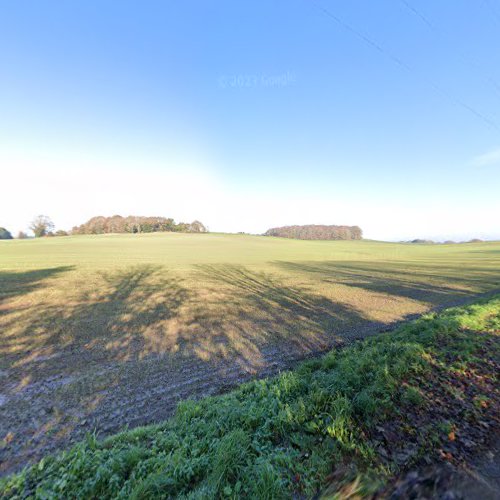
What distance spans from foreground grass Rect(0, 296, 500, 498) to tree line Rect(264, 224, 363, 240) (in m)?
151

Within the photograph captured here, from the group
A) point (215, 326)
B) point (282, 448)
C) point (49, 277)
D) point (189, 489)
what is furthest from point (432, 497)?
point (49, 277)

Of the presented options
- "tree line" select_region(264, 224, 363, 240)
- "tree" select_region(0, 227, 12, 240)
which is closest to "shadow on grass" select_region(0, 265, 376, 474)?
"tree line" select_region(264, 224, 363, 240)

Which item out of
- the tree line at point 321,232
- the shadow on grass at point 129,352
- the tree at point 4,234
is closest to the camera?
the shadow on grass at point 129,352

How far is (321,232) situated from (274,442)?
161m

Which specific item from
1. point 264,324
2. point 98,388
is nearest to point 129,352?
point 98,388

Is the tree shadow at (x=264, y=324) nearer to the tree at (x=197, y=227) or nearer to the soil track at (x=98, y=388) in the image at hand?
the soil track at (x=98, y=388)

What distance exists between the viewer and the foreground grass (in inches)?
110

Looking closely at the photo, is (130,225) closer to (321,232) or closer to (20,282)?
(321,232)

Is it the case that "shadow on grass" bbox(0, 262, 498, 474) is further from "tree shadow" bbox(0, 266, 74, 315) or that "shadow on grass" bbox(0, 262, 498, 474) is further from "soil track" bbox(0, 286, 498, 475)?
"tree shadow" bbox(0, 266, 74, 315)

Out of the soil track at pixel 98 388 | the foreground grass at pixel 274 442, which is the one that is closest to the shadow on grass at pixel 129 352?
the soil track at pixel 98 388

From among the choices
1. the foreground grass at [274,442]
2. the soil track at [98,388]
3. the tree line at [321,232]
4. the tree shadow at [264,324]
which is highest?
the tree line at [321,232]

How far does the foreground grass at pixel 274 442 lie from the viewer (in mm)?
2795

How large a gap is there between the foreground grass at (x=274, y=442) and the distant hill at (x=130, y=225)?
134 m

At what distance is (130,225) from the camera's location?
429ft
